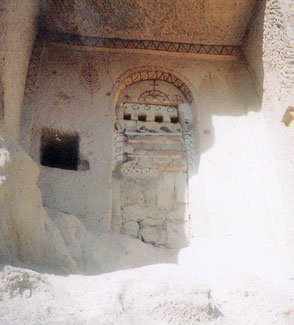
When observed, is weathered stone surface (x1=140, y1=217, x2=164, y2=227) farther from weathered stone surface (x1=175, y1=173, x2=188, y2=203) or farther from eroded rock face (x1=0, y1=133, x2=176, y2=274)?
eroded rock face (x1=0, y1=133, x2=176, y2=274)

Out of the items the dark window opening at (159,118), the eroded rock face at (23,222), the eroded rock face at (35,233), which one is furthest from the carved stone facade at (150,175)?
the eroded rock face at (23,222)

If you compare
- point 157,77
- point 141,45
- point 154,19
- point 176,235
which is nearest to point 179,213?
point 176,235

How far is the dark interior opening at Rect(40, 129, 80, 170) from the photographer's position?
4750 millimetres

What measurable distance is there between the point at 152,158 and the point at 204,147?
536 millimetres

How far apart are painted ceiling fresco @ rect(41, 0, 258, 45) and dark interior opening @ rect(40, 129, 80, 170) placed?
128 cm

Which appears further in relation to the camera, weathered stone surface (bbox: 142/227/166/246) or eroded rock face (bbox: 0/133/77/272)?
weathered stone surface (bbox: 142/227/166/246)

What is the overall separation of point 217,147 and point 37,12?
2.29 meters

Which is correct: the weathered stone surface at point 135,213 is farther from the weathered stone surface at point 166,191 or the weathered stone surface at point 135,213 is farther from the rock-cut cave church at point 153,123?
the weathered stone surface at point 166,191

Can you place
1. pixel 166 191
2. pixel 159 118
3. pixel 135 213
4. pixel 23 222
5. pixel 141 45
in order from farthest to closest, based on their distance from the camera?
1. pixel 141 45
2. pixel 159 118
3. pixel 166 191
4. pixel 135 213
5. pixel 23 222

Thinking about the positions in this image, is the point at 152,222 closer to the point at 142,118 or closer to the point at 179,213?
the point at 179,213

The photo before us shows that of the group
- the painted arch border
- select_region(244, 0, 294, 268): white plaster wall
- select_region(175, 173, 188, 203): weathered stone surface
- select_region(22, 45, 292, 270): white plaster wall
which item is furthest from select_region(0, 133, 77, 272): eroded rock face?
the painted arch border

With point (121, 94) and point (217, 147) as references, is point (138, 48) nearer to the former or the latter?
point (121, 94)

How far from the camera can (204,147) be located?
16.1 feet

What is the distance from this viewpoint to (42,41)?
17.5 ft
